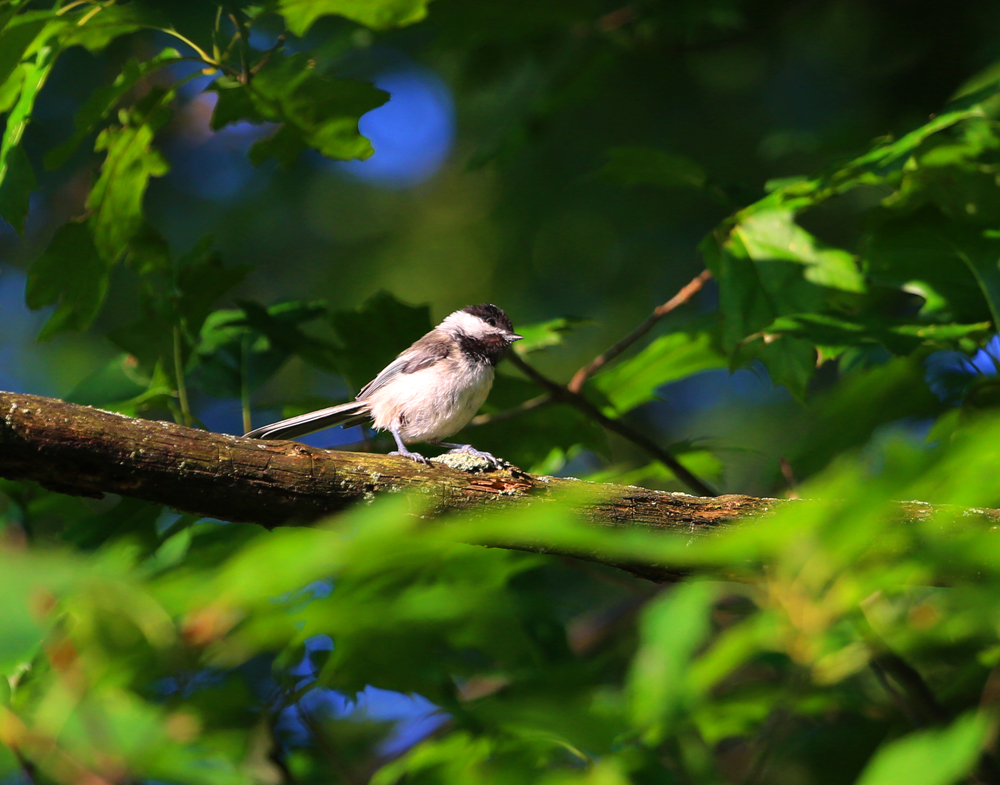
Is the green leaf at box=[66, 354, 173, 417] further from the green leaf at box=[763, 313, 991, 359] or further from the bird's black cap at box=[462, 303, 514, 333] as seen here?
the green leaf at box=[763, 313, 991, 359]

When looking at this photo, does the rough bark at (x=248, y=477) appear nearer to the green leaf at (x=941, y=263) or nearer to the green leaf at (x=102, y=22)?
Answer: the green leaf at (x=941, y=263)

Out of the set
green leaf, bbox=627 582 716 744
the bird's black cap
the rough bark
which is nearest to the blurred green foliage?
green leaf, bbox=627 582 716 744

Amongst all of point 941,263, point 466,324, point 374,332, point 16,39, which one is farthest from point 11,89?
point 941,263

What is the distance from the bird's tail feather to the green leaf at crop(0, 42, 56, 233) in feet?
3.33

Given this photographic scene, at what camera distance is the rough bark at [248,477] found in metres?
1.94

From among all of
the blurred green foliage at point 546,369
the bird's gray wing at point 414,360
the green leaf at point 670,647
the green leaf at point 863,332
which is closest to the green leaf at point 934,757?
the blurred green foliage at point 546,369

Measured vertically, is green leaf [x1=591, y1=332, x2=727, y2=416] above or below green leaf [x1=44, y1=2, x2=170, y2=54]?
below

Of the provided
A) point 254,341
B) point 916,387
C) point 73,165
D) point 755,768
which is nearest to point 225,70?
point 254,341

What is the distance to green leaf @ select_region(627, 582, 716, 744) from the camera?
0.91 m

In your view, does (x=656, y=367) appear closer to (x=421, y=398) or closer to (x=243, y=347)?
(x=421, y=398)

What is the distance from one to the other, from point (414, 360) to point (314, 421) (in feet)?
1.70

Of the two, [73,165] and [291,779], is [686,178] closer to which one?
[291,779]

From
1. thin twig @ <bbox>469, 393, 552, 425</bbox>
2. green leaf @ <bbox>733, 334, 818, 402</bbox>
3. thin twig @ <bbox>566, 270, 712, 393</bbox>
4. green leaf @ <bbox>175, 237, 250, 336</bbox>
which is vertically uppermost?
green leaf @ <bbox>175, 237, 250, 336</bbox>

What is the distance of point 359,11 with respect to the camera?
108 inches
